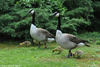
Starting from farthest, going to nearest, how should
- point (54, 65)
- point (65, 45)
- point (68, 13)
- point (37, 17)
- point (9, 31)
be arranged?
point (68, 13), point (37, 17), point (9, 31), point (65, 45), point (54, 65)

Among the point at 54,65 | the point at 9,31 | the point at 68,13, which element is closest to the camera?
the point at 54,65

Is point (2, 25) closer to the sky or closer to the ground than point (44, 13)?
closer to the ground

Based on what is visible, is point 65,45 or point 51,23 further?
point 51,23

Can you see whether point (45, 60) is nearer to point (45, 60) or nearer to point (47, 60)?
point (45, 60)

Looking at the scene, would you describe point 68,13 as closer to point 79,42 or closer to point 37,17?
point 37,17

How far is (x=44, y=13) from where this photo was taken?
14773 millimetres

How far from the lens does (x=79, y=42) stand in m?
8.70

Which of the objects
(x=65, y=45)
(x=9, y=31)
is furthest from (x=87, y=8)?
(x=65, y=45)

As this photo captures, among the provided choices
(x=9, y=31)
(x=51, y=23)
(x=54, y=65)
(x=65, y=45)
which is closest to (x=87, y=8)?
(x=51, y=23)

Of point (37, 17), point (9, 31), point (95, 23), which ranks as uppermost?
point (37, 17)

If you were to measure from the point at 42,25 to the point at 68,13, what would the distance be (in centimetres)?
393

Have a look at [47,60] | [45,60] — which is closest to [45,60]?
[45,60]

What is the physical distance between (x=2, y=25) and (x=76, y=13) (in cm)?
871

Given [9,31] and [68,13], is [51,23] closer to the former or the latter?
[68,13]
